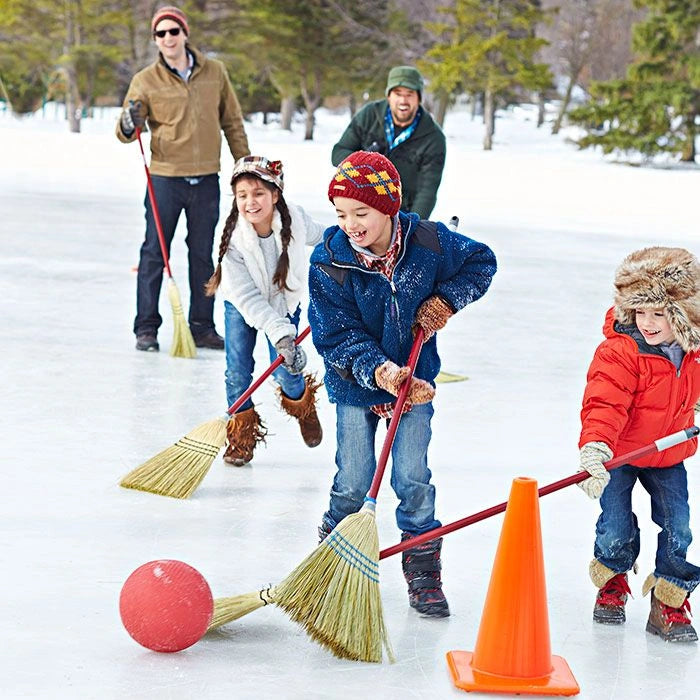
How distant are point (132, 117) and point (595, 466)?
3.88 metres

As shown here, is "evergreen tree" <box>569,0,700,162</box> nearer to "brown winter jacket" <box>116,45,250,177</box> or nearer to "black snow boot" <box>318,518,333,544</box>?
"brown winter jacket" <box>116,45,250,177</box>

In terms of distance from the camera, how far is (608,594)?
314 centimetres

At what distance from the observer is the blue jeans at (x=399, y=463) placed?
3156 millimetres

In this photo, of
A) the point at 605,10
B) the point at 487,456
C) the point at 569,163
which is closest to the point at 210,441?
the point at 487,456

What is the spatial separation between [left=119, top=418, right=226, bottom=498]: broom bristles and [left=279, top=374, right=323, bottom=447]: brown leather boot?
46 centimetres

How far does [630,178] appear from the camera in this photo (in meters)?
21.3

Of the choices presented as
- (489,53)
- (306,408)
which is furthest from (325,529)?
(489,53)

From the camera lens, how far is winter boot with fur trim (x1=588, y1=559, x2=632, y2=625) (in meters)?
A: 3.12

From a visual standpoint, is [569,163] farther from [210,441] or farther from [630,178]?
[210,441]

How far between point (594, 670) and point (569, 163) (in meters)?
23.5

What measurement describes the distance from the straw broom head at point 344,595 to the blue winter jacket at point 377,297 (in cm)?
40

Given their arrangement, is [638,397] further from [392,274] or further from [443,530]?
[392,274]

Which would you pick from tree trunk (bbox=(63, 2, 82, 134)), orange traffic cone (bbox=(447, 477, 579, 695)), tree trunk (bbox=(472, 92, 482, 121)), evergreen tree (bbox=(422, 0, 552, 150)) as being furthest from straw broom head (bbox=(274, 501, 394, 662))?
tree trunk (bbox=(472, 92, 482, 121))

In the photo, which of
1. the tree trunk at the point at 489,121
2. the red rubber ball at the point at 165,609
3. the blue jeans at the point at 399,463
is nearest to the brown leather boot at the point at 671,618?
the blue jeans at the point at 399,463
